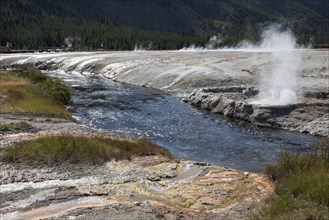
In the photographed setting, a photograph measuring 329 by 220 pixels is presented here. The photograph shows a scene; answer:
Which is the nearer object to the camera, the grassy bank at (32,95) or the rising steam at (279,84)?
the grassy bank at (32,95)

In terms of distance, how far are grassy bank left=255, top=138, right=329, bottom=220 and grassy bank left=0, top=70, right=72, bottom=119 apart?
1816cm

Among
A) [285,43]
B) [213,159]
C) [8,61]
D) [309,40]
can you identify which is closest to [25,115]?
[213,159]

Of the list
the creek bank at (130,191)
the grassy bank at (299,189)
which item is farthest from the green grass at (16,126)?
the grassy bank at (299,189)

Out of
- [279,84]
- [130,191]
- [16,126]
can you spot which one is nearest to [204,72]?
[279,84]

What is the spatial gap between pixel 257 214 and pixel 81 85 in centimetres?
4695

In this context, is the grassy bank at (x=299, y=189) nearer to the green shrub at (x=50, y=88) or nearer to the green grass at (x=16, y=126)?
the green grass at (x=16, y=126)

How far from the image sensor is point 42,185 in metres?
14.2

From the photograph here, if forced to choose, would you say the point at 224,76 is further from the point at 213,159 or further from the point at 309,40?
the point at 309,40

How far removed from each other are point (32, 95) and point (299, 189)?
89.7 ft

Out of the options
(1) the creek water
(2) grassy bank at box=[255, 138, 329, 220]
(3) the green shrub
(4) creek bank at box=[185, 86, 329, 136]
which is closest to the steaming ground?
(4) creek bank at box=[185, 86, 329, 136]

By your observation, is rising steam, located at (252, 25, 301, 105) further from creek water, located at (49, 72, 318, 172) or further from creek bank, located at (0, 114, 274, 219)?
creek bank, located at (0, 114, 274, 219)

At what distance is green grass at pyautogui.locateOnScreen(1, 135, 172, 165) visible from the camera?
16.7m

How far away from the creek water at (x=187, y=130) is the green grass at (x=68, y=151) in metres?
4.76

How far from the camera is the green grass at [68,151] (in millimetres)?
16703
